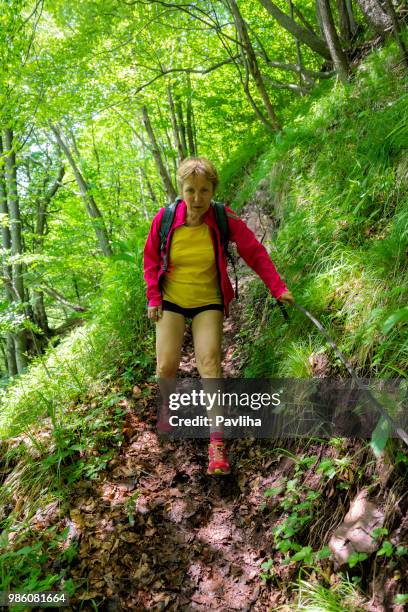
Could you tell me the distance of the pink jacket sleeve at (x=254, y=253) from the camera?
3.11 m

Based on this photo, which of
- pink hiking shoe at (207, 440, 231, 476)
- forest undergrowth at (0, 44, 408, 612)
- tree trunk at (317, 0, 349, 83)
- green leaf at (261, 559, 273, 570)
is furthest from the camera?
tree trunk at (317, 0, 349, 83)

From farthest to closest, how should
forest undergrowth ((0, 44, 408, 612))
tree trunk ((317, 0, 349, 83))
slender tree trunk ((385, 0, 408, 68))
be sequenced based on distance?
tree trunk ((317, 0, 349, 83)) → slender tree trunk ((385, 0, 408, 68)) → forest undergrowth ((0, 44, 408, 612))

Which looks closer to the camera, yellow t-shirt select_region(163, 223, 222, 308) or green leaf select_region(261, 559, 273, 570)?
green leaf select_region(261, 559, 273, 570)

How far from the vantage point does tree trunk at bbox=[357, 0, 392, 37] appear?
476cm

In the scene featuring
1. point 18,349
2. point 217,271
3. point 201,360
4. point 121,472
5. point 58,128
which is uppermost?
point 58,128

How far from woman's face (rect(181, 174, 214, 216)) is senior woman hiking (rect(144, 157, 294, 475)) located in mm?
18

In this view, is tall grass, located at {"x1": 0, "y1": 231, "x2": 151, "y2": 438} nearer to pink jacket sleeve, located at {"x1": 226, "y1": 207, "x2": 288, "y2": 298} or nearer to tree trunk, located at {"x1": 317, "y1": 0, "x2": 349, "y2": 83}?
pink jacket sleeve, located at {"x1": 226, "y1": 207, "x2": 288, "y2": 298}

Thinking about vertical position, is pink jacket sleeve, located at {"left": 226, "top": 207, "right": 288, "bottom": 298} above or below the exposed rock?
above

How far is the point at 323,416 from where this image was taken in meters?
2.52

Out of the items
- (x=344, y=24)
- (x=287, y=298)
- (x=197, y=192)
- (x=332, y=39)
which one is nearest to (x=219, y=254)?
(x=197, y=192)

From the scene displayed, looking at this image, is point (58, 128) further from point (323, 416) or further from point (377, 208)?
point (323, 416)

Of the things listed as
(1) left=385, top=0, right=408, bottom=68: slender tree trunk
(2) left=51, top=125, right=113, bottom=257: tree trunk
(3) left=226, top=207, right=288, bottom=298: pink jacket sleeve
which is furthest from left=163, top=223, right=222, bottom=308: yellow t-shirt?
(2) left=51, top=125, right=113, bottom=257: tree trunk

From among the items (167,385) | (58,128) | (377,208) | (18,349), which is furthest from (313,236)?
(58,128)

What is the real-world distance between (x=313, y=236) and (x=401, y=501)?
2.56 meters
